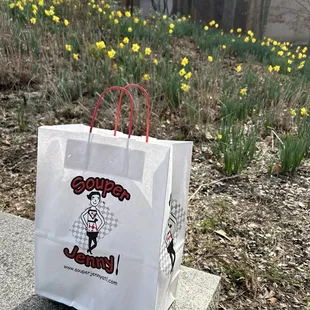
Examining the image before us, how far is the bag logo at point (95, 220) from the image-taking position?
4.15 feet

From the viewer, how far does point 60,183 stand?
131 centimetres

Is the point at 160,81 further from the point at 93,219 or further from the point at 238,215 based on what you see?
the point at 93,219

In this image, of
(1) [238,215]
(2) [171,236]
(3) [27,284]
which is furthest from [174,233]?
(1) [238,215]

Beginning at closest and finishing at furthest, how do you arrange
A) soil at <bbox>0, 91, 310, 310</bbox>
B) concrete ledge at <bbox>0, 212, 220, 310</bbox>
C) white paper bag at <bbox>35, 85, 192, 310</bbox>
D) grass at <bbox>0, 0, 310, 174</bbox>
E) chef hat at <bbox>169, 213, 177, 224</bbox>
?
white paper bag at <bbox>35, 85, 192, 310</bbox> → chef hat at <bbox>169, 213, 177, 224</bbox> → concrete ledge at <bbox>0, 212, 220, 310</bbox> → soil at <bbox>0, 91, 310, 310</bbox> → grass at <bbox>0, 0, 310, 174</bbox>

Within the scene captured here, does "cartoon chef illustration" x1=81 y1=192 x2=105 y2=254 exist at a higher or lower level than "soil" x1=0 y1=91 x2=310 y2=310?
higher

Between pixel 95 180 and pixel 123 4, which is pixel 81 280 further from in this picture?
pixel 123 4

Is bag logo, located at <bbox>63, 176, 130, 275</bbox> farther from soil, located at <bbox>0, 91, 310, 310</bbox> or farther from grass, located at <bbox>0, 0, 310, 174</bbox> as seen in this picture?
grass, located at <bbox>0, 0, 310, 174</bbox>

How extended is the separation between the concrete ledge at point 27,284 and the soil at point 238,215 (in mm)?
222

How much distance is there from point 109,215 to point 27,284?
568mm

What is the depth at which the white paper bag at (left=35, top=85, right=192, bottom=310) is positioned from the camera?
4.06 feet

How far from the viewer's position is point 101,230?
4.22 feet

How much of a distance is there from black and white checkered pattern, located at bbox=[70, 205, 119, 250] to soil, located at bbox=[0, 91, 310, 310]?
0.81 m

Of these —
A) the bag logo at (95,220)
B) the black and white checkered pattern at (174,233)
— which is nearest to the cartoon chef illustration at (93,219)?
the bag logo at (95,220)

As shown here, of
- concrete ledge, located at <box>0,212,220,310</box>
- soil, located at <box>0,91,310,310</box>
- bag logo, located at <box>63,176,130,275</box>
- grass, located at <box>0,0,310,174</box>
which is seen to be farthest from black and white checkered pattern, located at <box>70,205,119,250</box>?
grass, located at <box>0,0,310,174</box>
